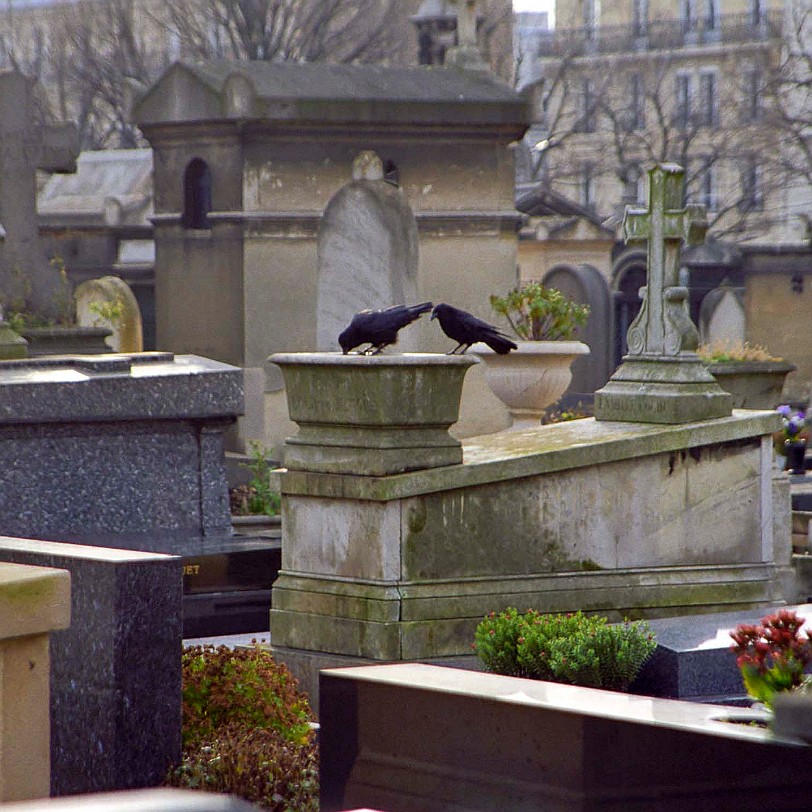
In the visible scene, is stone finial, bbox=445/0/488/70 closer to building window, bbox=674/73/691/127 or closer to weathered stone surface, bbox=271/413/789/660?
weathered stone surface, bbox=271/413/789/660

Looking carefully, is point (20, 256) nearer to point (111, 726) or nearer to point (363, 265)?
point (363, 265)

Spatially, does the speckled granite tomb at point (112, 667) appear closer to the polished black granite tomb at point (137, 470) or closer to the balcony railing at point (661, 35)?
the polished black granite tomb at point (137, 470)

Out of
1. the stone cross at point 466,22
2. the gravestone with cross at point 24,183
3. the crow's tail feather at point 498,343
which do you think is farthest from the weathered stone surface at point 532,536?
the stone cross at point 466,22

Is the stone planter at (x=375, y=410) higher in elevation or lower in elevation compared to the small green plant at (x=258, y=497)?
higher

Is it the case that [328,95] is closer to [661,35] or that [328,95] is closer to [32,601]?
[32,601]

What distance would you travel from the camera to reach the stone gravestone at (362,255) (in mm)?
15625

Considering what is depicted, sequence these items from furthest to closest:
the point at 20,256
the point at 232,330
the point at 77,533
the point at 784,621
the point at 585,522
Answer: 1. the point at 232,330
2. the point at 20,256
3. the point at 77,533
4. the point at 585,522
5. the point at 784,621

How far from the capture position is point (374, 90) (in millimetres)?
16141

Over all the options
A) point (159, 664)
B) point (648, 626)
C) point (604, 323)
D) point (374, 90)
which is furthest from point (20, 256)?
point (604, 323)

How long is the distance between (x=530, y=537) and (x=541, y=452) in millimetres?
365

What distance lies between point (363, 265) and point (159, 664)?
10.4m

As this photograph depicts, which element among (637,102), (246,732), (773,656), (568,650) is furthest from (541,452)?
→ (637,102)

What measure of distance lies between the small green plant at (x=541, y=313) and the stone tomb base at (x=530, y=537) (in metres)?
4.37

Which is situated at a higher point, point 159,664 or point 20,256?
point 20,256
